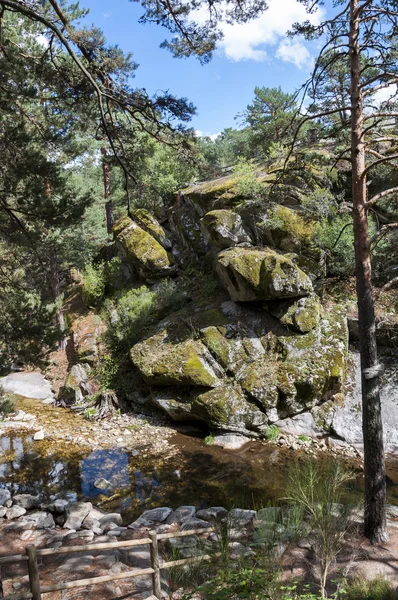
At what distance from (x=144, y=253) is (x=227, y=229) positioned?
167 inches

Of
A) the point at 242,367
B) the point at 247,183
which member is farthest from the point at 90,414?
the point at 247,183

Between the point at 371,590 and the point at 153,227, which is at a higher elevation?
the point at 153,227

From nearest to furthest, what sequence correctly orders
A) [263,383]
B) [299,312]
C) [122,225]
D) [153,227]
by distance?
[263,383] < [299,312] < [153,227] < [122,225]

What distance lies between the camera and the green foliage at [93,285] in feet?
54.0

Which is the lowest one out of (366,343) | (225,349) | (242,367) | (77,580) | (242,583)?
(242,583)

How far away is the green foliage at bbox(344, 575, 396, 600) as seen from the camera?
3.39 m

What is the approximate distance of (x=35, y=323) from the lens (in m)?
6.20

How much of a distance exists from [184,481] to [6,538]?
3358 millimetres

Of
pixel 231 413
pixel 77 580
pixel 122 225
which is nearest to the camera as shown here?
pixel 77 580

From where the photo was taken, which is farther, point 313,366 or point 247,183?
point 247,183

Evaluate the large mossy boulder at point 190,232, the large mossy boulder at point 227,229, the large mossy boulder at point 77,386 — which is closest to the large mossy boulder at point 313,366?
the large mossy boulder at point 227,229

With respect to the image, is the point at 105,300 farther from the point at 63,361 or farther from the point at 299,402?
the point at 299,402

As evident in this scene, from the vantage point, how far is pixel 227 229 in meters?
11.5

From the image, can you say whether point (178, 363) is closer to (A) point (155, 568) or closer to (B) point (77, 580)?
(A) point (155, 568)
